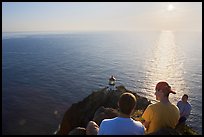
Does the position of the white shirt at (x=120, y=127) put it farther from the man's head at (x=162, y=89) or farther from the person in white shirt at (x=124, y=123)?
the man's head at (x=162, y=89)

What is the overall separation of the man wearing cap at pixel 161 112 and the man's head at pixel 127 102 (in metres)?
2.25

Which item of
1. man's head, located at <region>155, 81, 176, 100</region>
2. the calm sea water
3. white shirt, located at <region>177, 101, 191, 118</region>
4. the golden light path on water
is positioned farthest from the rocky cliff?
the golden light path on water

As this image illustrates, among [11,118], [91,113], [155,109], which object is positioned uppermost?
[155,109]

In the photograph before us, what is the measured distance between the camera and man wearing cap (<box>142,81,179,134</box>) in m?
7.42

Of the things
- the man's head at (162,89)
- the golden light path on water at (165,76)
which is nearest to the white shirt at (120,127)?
the man's head at (162,89)

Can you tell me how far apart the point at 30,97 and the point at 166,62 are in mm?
77474

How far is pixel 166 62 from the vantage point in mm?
127062

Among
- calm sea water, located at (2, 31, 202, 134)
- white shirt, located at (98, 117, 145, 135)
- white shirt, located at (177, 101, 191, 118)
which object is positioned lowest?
calm sea water, located at (2, 31, 202, 134)

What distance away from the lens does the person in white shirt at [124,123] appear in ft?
17.4

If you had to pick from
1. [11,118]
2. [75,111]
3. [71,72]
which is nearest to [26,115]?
[11,118]

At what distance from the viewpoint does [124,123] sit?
215 inches

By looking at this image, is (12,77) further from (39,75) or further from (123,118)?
(123,118)

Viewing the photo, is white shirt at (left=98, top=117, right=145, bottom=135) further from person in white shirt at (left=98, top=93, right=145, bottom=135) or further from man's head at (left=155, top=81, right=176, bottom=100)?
man's head at (left=155, top=81, right=176, bottom=100)

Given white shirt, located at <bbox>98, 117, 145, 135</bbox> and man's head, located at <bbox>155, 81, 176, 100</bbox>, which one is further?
man's head, located at <bbox>155, 81, 176, 100</bbox>
